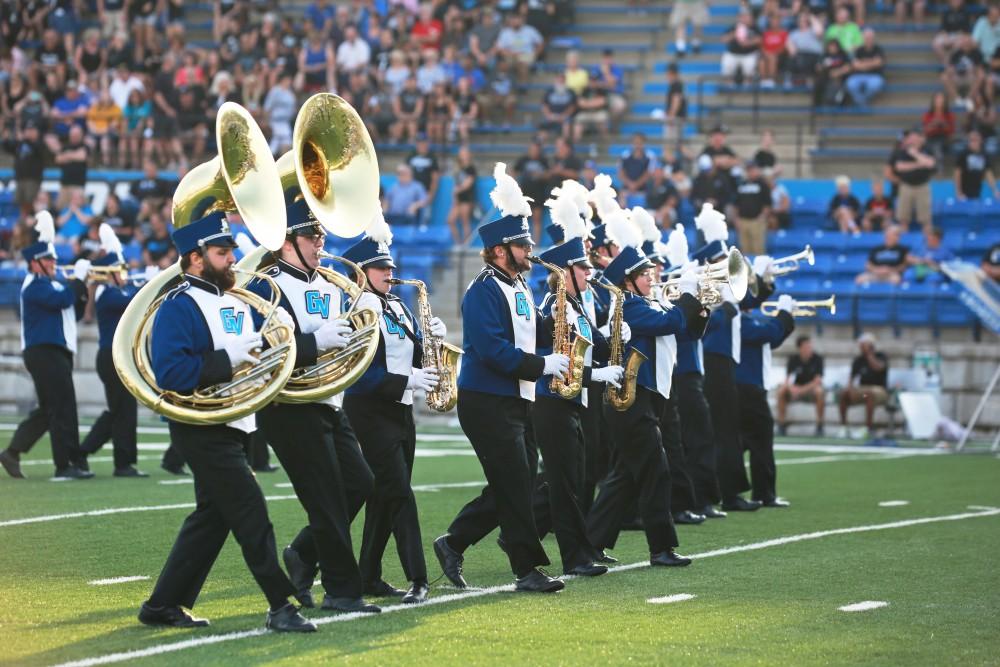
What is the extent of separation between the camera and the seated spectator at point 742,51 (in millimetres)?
24469

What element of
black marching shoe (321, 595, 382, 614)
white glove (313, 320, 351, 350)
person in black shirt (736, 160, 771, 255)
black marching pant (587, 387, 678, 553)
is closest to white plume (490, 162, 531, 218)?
white glove (313, 320, 351, 350)

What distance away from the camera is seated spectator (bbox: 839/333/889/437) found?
19781 mm

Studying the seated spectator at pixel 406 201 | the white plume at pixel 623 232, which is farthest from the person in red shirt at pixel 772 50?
the white plume at pixel 623 232

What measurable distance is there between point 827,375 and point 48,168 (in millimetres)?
13197

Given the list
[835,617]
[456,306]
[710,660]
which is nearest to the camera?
[710,660]

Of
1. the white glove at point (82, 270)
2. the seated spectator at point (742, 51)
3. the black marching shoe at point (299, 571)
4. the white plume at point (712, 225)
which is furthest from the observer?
the seated spectator at point (742, 51)

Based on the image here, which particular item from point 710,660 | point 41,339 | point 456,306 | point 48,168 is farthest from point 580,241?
point 48,168

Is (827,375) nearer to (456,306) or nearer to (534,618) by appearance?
(456,306)

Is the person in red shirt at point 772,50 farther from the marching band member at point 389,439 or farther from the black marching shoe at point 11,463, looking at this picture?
the marching band member at point 389,439

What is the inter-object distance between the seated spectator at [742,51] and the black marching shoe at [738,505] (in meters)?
12.8

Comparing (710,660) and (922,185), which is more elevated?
(922,185)

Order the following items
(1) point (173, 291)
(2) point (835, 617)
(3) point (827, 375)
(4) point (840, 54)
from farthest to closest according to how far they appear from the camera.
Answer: (4) point (840, 54) → (3) point (827, 375) → (2) point (835, 617) → (1) point (173, 291)

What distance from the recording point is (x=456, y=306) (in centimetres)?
2238

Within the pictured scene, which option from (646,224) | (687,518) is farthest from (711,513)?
(646,224)
